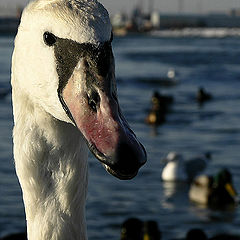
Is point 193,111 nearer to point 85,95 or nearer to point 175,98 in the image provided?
point 175,98

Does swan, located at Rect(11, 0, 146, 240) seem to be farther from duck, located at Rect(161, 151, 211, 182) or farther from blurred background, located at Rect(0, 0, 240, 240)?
duck, located at Rect(161, 151, 211, 182)

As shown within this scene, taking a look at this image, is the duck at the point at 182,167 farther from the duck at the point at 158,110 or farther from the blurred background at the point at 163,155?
the duck at the point at 158,110

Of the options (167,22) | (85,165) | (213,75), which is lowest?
(167,22)

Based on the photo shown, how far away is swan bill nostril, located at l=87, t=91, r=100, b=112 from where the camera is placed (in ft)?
8.75

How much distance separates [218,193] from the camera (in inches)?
556

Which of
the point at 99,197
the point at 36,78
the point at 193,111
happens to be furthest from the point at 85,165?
the point at 193,111

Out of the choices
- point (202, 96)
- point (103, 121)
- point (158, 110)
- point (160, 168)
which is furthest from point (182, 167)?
point (103, 121)

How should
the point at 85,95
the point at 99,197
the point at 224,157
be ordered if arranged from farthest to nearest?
the point at 224,157 → the point at 99,197 → the point at 85,95

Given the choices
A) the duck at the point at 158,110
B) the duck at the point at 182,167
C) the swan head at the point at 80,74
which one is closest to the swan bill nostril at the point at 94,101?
the swan head at the point at 80,74

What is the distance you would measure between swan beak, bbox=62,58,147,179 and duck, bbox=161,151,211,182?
12578 mm

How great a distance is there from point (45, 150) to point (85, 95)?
0.39 meters

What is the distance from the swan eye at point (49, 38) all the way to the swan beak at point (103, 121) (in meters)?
0.15

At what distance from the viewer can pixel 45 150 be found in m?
2.96

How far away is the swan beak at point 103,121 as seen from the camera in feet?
8.09
